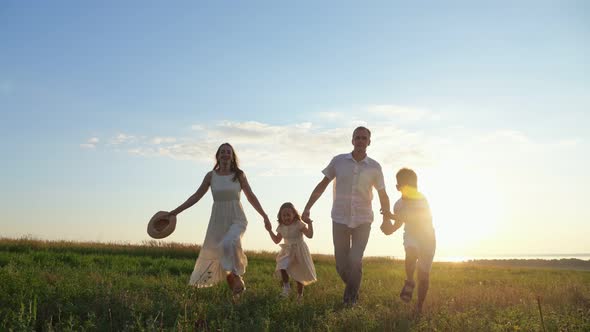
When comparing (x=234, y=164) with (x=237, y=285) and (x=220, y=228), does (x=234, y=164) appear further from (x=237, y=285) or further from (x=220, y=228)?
(x=237, y=285)

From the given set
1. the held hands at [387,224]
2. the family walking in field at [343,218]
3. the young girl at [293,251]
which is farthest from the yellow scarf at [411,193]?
the young girl at [293,251]

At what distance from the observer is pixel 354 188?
9.10 m

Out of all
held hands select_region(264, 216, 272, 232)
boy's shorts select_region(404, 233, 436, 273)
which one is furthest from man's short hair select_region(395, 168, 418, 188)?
held hands select_region(264, 216, 272, 232)

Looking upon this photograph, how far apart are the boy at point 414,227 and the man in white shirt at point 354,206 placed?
305mm

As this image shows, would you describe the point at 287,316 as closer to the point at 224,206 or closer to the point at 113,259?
the point at 224,206

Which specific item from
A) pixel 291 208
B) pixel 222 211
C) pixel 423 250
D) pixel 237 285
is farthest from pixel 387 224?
pixel 222 211

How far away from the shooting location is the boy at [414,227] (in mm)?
8602

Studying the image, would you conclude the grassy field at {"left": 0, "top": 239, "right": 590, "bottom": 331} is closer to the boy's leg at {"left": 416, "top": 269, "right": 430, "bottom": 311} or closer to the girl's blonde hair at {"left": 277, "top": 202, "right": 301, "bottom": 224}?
the boy's leg at {"left": 416, "top": 269, "right": 430, "bottom": 311}

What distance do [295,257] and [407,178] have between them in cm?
303

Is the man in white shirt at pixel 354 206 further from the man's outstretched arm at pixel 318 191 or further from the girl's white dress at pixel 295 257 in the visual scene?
the girl's white dress at pixel 295 257

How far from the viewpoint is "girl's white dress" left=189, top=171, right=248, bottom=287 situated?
938 cm

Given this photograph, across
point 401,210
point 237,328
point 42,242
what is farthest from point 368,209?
point 42,242

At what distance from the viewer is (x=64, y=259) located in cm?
1666

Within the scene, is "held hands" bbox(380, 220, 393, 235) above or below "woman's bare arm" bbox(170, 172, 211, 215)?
below
